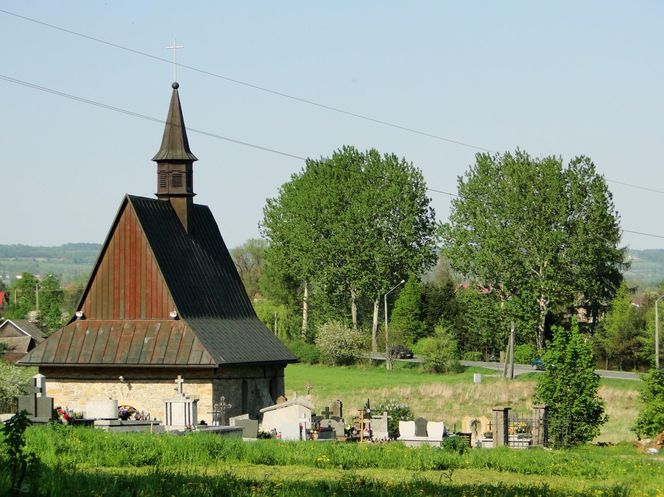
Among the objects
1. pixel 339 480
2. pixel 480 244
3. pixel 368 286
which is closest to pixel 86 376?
pixel 339 480

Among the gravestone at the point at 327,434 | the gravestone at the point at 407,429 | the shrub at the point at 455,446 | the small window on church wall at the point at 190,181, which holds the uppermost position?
the small window on church wall at the point at 190,181

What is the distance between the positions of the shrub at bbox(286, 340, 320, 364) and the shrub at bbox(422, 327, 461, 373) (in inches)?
441

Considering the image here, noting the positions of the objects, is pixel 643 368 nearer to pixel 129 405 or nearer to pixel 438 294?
pixel 438 294

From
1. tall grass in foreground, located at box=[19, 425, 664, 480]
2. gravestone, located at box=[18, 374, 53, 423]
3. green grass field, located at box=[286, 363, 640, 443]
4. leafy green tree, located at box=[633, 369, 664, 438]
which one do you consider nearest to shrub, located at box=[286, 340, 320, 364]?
green grass field, located at box=[286, 363, 640, 443]

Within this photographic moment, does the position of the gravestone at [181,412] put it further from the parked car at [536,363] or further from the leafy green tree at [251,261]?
the leafy green tree at [251,261]

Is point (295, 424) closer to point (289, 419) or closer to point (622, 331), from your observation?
point (289, 419)

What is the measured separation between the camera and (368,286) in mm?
93312

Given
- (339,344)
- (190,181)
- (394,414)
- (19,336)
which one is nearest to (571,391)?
(394,414)

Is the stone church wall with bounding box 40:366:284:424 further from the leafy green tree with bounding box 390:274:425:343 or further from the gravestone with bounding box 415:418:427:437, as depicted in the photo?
the leafy green tree with bounding box 390:274:425:343

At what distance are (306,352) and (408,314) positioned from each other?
24.1ft

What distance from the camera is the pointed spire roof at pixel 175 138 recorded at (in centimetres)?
4869

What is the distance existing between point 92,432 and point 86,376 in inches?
712

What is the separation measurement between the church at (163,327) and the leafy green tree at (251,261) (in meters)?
81.8

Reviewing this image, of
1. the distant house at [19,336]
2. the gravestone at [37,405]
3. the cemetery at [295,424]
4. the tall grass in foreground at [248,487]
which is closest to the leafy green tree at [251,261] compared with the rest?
the distant house at [19,336]
